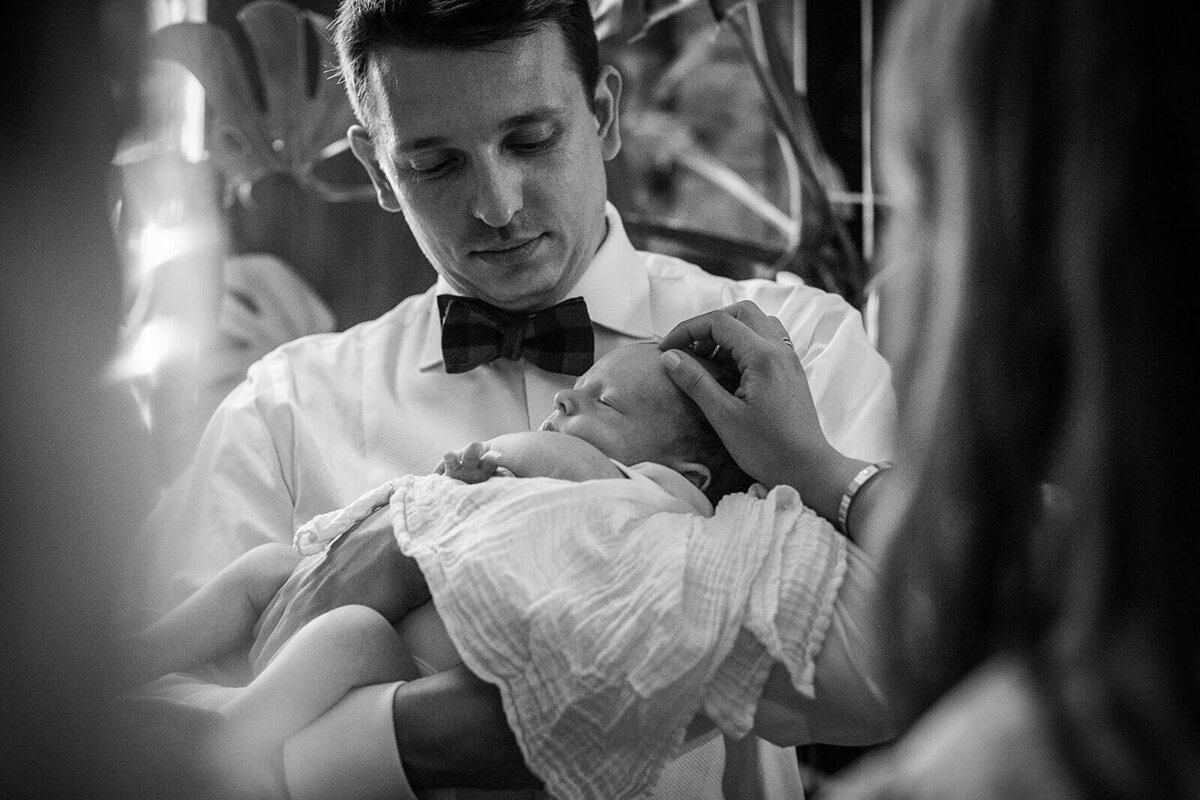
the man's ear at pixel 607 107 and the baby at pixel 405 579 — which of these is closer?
the baby at pixel 405 579

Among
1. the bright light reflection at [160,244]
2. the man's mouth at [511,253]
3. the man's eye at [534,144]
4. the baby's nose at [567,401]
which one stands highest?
the man's eye at [534,144]

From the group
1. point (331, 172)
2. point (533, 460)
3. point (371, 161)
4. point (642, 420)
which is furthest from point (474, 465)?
point (331, 172)

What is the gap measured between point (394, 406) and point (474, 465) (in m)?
0.38

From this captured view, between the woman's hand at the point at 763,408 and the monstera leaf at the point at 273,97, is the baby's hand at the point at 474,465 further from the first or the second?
the monstera leaf at the point at 273,97

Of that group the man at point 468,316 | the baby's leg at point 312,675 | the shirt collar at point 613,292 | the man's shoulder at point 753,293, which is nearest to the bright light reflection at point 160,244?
the man at point 468,316

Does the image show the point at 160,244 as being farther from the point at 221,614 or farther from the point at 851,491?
the point at 851,491

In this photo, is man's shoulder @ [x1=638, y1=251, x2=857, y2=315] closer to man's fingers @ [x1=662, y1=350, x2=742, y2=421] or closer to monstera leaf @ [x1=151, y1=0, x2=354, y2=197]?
man's fingers @ [x1=662, y1=350, x2=742, y2=421]

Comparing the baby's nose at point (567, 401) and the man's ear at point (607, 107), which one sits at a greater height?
the man's ear at point (607, 107)

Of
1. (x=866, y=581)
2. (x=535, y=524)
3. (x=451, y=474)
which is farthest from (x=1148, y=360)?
(x=451, y=474)

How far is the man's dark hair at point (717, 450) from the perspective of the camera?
1056 millimetres

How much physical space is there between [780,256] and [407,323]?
1.80ft

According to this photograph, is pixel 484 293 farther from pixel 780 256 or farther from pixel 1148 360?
pixel 1148 360

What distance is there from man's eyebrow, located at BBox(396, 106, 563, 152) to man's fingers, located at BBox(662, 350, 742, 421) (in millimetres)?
289

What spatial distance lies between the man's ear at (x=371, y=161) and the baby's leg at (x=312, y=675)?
1.97ft
